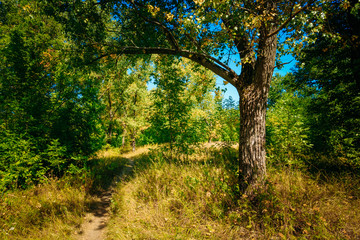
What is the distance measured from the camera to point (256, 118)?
341cm

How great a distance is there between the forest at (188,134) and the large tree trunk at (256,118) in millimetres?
27

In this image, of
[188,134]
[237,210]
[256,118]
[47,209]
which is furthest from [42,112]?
[256,118]

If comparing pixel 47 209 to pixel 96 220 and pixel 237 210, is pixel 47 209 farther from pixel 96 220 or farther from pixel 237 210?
pixel 237 210

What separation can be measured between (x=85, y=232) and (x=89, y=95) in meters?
4.88

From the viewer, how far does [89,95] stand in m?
5.61

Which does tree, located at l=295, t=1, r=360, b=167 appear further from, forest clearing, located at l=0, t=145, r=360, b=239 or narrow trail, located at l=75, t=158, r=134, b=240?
narrow trail, located at l=75, t=158, r=134, b=240

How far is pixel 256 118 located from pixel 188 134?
3296mm

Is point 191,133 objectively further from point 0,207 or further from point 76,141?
point 0,207

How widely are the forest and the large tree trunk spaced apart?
0.09 feet

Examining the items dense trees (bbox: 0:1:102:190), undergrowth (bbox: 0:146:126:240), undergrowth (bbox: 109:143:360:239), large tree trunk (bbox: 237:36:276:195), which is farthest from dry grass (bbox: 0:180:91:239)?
large tree trunk (bbox: 237:36:276:195)

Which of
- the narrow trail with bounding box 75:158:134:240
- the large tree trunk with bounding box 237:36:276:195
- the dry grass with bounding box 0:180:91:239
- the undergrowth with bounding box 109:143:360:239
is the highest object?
the large tree trunk with bounding box 237:36:276:195

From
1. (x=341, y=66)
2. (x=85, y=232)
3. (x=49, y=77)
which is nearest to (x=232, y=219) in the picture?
(x=85, y=232)

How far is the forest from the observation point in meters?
2.80

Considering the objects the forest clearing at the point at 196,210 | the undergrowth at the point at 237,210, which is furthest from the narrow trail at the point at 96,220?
the undergrowth at the point at 237,210
